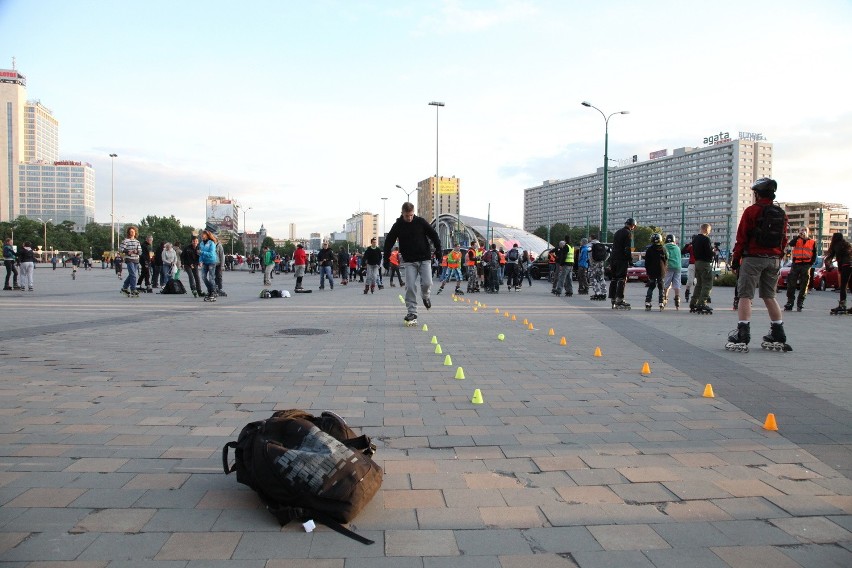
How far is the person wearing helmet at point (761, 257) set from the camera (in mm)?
7617

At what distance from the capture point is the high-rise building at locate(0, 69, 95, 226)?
11194 centimetres

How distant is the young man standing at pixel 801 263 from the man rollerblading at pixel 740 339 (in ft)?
26.6

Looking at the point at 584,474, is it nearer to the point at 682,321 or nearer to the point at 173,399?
the point at 173,399

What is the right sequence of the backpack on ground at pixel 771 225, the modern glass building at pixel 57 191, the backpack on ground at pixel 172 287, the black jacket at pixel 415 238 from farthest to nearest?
the modern glass building at pixel 57 191, the backpack on ground at pixel 172 287, the black jacket at pixel 415 238, the backpack on ground at pixel 771 225

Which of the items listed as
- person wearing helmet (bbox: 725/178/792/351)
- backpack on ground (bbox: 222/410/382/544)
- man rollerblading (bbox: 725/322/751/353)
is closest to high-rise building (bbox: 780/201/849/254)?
person wearing helmet (bbox: 725/178/792/351)

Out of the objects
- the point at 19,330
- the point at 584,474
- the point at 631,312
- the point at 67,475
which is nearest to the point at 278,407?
the point at 67,475

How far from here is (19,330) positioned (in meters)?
9.34

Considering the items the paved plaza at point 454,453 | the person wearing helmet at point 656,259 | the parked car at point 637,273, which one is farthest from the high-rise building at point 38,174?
the paved plaza at point 454,453

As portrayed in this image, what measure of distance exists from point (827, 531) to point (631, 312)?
11141 mm

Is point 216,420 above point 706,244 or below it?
below

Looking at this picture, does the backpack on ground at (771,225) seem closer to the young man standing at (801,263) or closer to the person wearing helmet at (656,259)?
the person wearing helmet at (656,259)

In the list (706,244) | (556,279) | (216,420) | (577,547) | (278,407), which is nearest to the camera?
(577,547)

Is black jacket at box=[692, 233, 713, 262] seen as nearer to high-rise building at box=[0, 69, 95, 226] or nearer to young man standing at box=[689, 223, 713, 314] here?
young man standing at box=[689, 223, 713, 314]

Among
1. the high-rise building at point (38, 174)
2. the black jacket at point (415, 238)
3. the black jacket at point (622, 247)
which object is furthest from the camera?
the high-rise building at point (38, 174)
